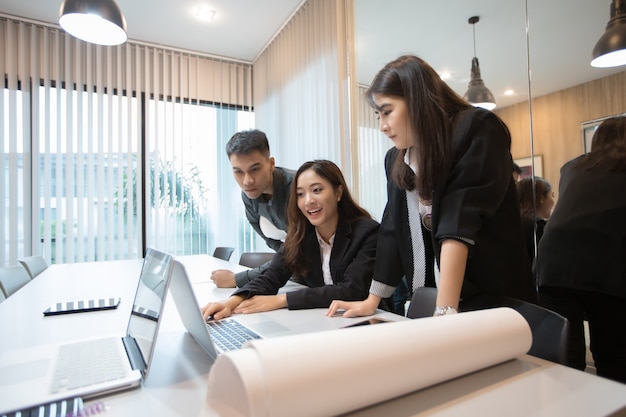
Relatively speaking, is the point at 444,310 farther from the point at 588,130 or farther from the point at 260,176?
the point at 260,176

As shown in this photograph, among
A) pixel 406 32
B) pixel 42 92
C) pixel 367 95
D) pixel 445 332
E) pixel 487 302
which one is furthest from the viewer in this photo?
pixel 42 92

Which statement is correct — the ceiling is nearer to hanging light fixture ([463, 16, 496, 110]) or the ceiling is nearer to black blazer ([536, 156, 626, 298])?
hanging light fixture ([463, 16, 496, 110])

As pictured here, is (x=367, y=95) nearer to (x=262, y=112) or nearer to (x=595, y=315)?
(x=595, y=315)

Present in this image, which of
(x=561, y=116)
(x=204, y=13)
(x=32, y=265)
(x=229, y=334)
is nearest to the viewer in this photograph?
(x=229, y=334)

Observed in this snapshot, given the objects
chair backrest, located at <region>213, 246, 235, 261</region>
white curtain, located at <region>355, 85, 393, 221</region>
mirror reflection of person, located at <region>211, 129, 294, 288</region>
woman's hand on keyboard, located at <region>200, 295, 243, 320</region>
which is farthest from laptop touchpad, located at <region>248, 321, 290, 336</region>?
chair backrest, located at <region>213, 246, 235, 261</region>

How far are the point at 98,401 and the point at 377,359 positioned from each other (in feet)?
1.43

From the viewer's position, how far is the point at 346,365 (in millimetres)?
463

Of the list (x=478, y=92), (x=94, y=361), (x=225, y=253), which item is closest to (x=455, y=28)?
(x=478, y=92)

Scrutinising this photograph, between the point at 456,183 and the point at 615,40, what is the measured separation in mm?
Result: 974

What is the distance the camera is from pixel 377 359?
483 millimetres

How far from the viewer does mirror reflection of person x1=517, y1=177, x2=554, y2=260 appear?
1.48 m

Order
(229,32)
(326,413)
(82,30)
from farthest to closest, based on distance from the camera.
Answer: (229,32), (82,30), (326,413)

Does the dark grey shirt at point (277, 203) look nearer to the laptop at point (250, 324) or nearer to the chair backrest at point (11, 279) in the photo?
the laptop at point (250, 324)

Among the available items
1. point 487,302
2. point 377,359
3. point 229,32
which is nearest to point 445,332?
point 377,359
